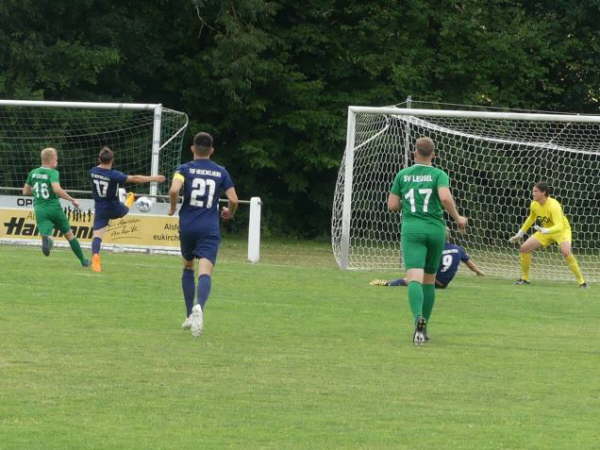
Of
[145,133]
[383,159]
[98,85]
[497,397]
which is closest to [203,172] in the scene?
[497,397]

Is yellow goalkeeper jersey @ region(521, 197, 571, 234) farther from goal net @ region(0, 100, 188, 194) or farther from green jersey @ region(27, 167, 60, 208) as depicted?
goal net @ region(0, 100, 188, 194)

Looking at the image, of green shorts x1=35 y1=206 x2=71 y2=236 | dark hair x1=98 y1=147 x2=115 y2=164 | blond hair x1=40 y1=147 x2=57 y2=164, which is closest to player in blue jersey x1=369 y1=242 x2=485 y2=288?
dark hair x1=98 y1=147 x2=115 y2=164

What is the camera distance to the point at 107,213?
62.5 feet

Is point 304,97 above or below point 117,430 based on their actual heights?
above

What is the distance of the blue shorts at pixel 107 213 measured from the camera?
62.4ft

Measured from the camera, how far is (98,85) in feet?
118

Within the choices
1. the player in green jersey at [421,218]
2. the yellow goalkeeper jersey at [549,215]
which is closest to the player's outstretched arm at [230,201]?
the player in green jersey at [421,218]

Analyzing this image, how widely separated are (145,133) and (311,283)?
16.2 m

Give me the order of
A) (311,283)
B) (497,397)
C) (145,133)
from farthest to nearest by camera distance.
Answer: (145,133) → (311,283) → (497,397)

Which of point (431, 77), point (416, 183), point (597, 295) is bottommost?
point (597, 295)

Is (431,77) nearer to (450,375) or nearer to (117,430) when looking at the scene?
(450,375)

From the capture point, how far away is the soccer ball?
2334 centimetres

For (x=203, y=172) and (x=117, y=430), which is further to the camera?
(x=203, y=172)

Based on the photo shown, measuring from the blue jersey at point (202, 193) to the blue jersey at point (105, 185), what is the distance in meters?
6.65
